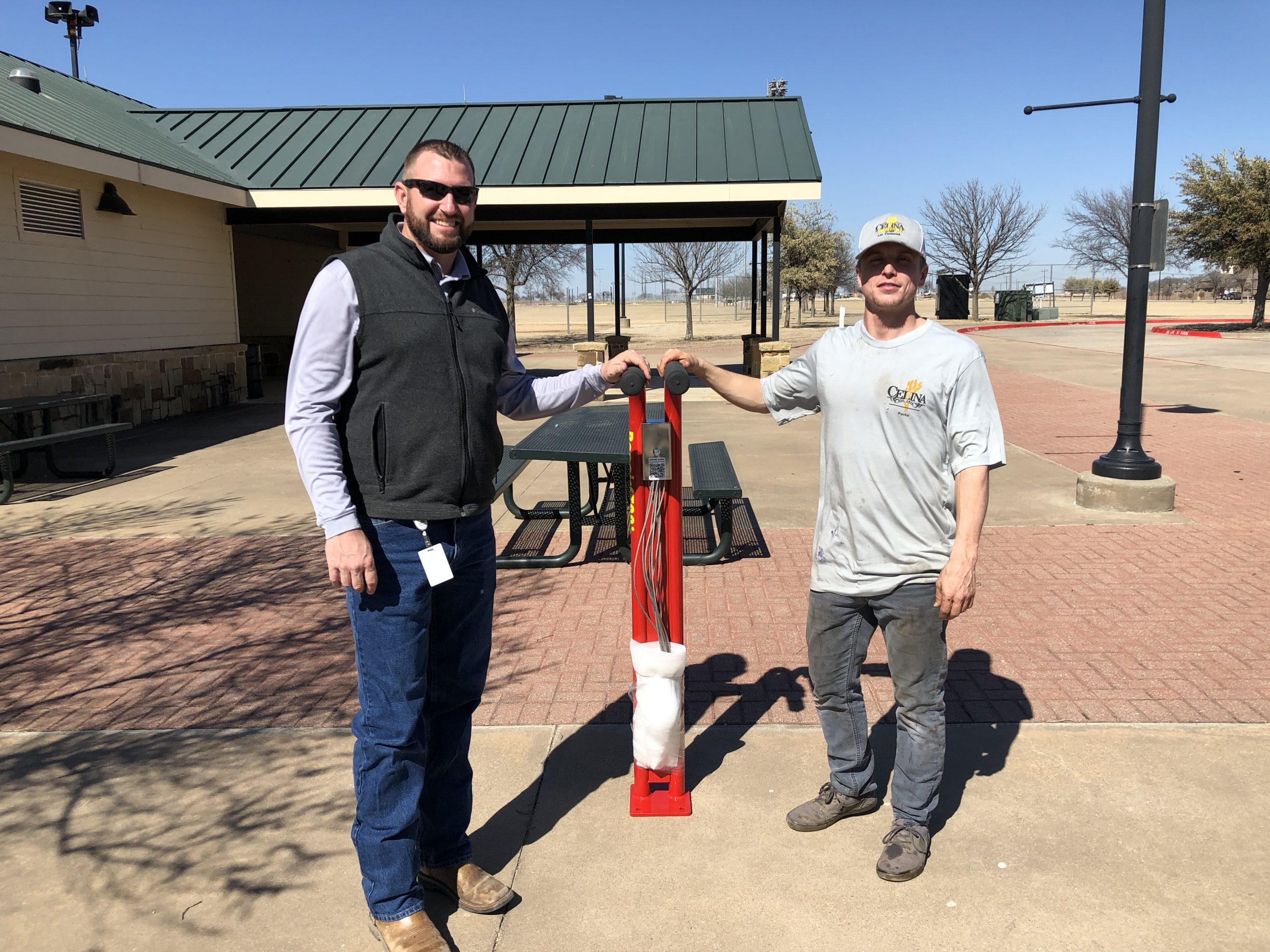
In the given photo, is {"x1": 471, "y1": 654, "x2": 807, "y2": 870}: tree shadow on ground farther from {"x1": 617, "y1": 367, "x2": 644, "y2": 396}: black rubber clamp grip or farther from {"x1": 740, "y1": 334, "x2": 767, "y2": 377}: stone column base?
{"x1": 740, "y1": 334, "x2": 767, "y2": 377}: stone column base

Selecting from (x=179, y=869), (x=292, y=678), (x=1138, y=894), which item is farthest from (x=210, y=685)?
(x=1138, y=894)

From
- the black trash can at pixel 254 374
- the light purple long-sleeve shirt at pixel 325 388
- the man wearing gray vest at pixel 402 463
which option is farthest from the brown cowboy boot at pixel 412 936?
the black trash can at pixel 254 374

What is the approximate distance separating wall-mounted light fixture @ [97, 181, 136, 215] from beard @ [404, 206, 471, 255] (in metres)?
12.4

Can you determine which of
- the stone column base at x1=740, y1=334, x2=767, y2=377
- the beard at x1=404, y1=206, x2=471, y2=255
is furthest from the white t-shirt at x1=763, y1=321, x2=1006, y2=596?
the stone column base at x1=740, y1=334, x2=767, y2=377

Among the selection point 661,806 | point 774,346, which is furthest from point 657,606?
point 774,346

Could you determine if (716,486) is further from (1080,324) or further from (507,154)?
(1080,324)

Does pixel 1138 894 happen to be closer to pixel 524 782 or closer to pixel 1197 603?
pixel 524 782

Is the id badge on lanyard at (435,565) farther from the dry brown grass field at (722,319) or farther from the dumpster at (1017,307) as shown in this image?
the dumpster at (1017,307)

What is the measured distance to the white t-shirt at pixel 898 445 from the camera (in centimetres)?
275

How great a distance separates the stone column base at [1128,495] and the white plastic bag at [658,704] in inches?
211

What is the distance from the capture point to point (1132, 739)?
364 centimetres

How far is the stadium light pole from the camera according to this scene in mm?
7262

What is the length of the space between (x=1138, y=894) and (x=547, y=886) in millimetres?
1633

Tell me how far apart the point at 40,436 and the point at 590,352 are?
8.23 meters
